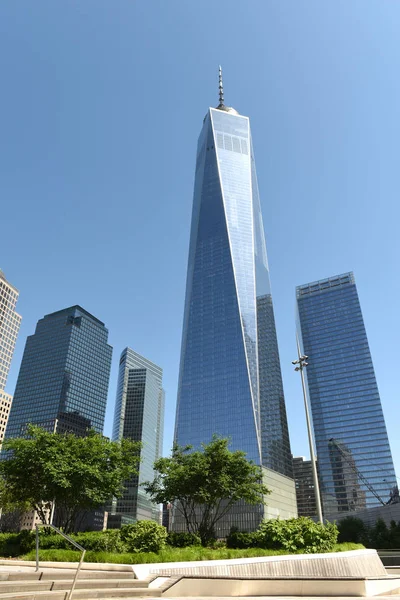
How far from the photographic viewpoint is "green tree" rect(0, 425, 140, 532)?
28766 mm

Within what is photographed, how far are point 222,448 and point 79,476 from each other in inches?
482

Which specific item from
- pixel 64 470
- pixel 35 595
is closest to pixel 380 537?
pixel 64 470

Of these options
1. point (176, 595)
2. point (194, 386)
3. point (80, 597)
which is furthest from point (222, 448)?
point (194, 386)

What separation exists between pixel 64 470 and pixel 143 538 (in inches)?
304

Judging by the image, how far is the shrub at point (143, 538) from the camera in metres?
23.0

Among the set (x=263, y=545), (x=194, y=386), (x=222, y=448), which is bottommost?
(x=263, y=545)

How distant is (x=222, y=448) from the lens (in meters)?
35.8

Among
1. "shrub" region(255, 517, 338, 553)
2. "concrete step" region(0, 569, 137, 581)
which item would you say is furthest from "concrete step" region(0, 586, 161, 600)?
"shrub" region(255, 517, 338, 553)

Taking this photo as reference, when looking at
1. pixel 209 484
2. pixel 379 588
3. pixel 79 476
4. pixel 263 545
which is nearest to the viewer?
pixel 379 588

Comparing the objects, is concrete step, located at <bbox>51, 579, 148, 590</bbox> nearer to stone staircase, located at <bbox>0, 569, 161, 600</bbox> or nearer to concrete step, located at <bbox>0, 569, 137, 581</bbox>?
stone staircase, located at <bbox>0, 569, 161, 600</bbox>

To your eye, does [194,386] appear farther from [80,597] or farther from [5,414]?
[80,597]

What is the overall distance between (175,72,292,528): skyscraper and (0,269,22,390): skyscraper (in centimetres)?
7725

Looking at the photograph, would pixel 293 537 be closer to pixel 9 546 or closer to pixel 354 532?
pixel 9 546

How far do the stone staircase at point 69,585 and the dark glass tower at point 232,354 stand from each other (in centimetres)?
14992
